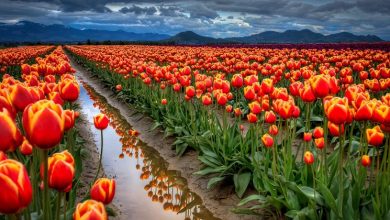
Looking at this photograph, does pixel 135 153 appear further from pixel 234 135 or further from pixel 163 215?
pixel 163 215

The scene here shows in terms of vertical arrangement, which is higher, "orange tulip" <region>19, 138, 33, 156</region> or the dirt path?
"orange tulip" <region>19, 138, 33, 156</region>

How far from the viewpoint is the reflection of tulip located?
1541 mm

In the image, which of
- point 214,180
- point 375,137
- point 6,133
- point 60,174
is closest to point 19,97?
point 6,133

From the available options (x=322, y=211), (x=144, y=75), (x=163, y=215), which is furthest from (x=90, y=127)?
(x=322, y=211)

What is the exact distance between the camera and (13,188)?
60.9 inches

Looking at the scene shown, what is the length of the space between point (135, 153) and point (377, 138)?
19.8ft

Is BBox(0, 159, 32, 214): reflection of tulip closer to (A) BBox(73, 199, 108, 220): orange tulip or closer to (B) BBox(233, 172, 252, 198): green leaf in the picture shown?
(A) BBox(73, 199, 108, 220): orange tulip

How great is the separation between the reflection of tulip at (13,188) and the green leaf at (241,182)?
437cm

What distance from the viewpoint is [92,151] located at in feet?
28.9

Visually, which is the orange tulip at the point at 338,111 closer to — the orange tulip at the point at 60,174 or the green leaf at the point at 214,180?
the orange tulip at the point at 60,174

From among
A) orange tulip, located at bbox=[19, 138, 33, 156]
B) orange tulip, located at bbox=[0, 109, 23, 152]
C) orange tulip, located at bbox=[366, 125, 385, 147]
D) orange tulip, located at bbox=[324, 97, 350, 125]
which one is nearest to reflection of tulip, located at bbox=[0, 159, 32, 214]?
orange tulip, located at bbox=[0, 109, 23, 152]

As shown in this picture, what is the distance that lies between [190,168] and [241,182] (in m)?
1.73

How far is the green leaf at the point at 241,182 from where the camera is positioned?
5.72 meters

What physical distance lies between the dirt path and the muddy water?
0.12 m
